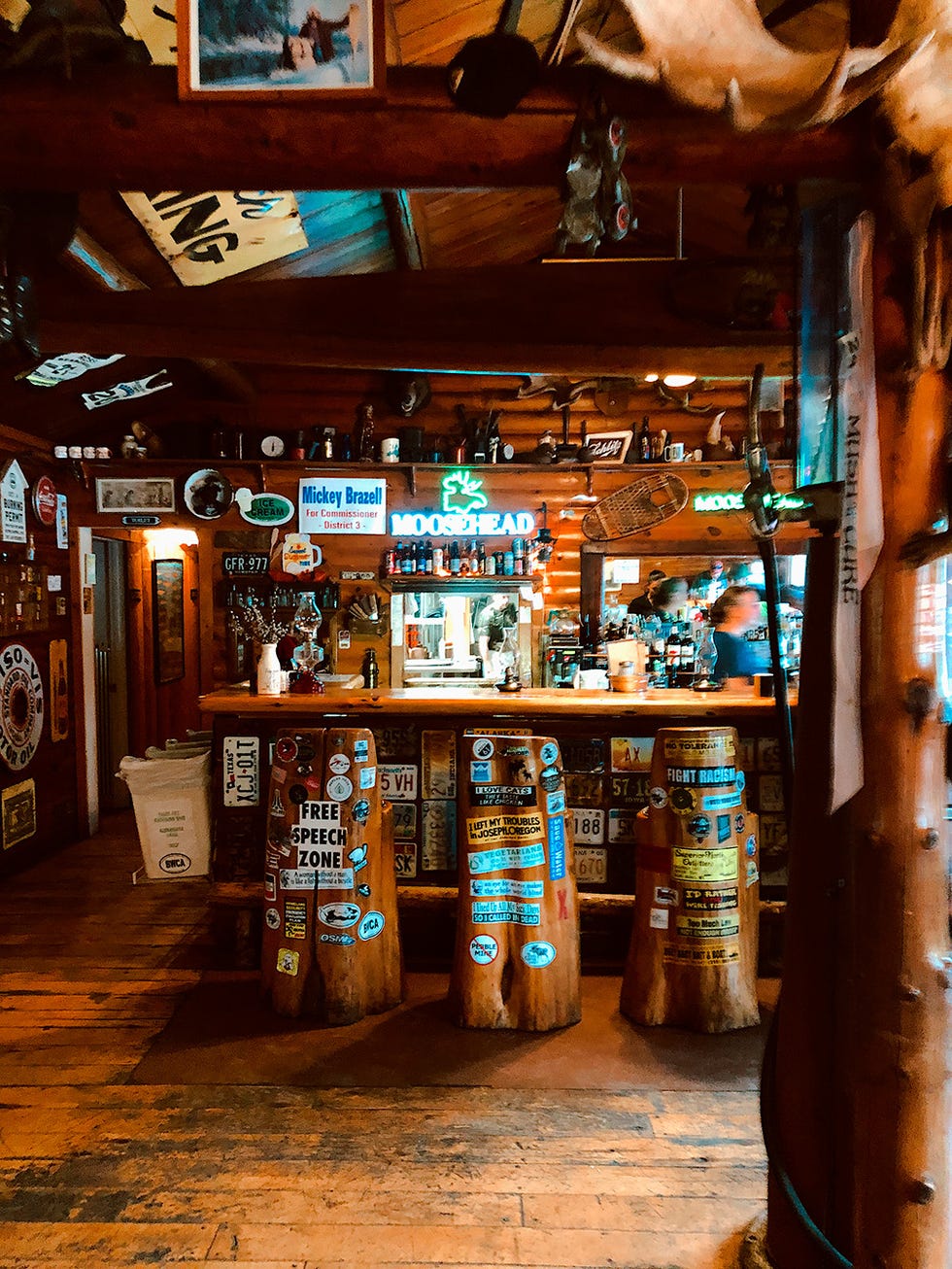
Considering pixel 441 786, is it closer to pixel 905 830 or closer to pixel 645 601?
pixel 905 830

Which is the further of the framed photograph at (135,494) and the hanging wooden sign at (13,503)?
the framed photograph at (135,494)

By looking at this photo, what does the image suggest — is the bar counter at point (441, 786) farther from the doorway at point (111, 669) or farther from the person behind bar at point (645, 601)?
the doorway at point (111, 669)

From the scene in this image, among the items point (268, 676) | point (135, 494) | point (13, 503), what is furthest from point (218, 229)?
point (135, 494)

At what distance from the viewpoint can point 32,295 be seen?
7.60 feet

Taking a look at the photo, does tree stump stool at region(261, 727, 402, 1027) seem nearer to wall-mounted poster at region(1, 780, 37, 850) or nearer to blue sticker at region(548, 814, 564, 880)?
blue sticker at region(548, 814, 564, 880)

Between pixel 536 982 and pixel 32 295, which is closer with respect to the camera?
pixel 32 295

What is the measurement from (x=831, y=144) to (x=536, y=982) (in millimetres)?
3032

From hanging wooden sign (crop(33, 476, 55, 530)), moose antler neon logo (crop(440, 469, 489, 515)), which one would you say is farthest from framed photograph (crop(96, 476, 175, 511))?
moose antler neon logo (crop(440, 469, 489, 515))

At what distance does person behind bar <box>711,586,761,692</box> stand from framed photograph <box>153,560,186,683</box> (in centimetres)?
558

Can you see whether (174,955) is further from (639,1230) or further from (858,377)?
(858,377)

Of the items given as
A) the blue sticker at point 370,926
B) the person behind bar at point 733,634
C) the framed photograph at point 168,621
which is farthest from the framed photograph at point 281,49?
the framed photograph at point 168,621

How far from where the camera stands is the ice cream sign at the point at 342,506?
21.1ft

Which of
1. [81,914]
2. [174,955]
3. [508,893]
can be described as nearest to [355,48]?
[508,893]

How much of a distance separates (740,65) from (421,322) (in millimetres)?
1939
